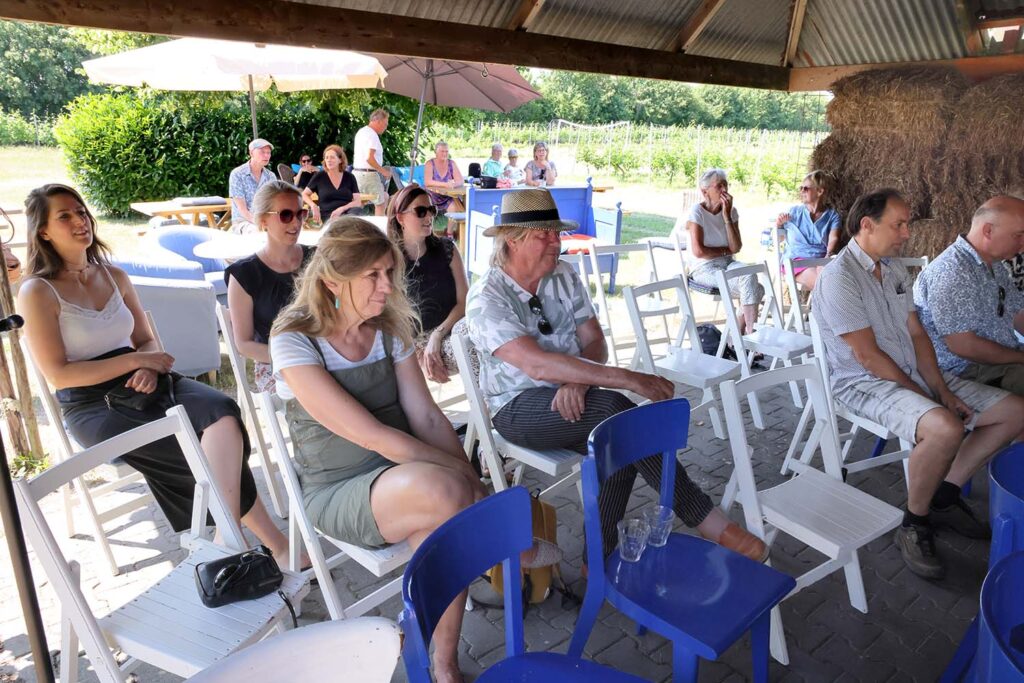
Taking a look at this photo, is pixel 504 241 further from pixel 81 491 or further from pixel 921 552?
pixel 921 552

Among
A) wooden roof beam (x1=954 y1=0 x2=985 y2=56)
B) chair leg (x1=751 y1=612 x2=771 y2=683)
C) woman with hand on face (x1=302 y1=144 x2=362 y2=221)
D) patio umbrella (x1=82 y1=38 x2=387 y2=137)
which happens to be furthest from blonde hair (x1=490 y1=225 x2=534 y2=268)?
wooden roof beam (x1=954 y1=0 x2=985 y2=56)

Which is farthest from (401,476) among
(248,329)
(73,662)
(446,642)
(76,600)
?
(248,329)

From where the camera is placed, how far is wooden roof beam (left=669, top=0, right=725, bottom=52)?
5.26m

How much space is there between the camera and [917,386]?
10.6 ft

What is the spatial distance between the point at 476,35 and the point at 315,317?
8.95ft

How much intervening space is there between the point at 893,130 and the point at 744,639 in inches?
227

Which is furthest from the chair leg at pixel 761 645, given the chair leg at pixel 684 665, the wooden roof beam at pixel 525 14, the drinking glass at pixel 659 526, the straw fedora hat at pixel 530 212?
the wooden roof beam at pixel 525 14

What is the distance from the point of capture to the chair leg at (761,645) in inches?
77.9

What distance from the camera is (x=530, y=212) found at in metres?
2.91

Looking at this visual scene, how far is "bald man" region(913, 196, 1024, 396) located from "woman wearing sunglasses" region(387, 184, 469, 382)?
94.6 inches

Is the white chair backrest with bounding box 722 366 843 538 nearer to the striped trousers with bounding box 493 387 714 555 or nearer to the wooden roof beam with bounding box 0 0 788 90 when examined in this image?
the striped trousers with bounding box 493 387 714 555

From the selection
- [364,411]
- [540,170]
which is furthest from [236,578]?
[540,170]

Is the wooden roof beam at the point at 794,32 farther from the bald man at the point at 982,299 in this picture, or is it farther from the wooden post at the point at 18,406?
the wooden post at the point at 18,406

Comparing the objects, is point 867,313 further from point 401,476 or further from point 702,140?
point 702,140
